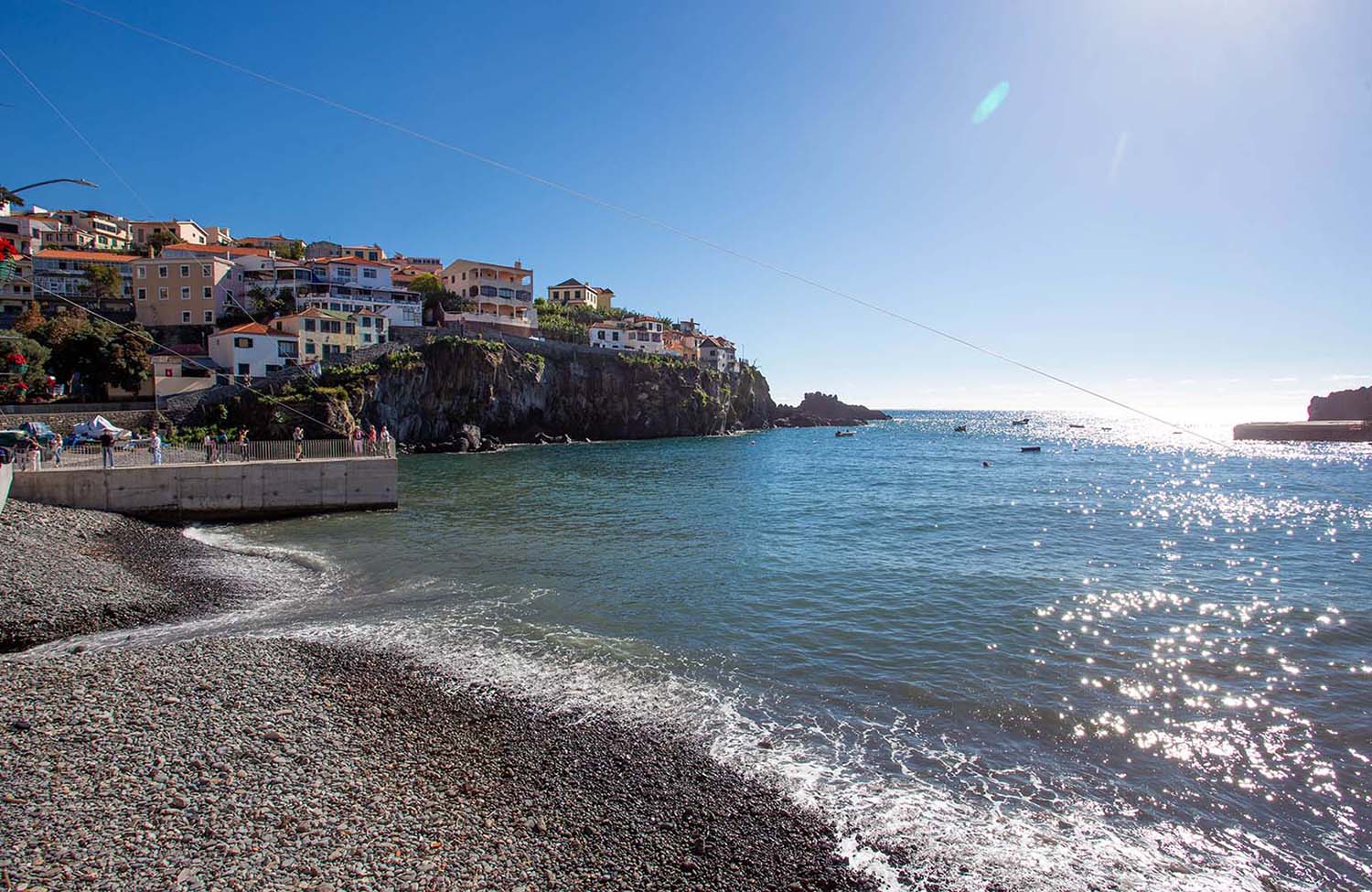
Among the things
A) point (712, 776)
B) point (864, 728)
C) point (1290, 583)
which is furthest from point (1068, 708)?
point (1290, 583)

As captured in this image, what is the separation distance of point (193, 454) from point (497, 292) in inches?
2440

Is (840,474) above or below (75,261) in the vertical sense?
below

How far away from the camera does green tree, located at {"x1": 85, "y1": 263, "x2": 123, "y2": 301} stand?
64688mm

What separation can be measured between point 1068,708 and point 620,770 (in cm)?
755

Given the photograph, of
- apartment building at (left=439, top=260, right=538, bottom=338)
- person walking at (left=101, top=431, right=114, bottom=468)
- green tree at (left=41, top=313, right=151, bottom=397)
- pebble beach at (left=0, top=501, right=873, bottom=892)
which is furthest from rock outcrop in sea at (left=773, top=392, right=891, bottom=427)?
pebble beach at (left=0, top=501, right=873, bottom=892)

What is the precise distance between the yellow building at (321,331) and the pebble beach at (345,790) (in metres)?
55.0

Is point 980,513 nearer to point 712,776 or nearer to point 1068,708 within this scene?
point 1068,708

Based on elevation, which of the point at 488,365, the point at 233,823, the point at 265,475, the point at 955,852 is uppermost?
the point at 488,365

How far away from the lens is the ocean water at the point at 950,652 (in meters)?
7.58

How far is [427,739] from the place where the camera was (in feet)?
28.8

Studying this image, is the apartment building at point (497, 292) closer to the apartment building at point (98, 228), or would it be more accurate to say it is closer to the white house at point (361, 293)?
the white house at point (361, 293)

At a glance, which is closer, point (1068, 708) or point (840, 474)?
point (1068, 708)

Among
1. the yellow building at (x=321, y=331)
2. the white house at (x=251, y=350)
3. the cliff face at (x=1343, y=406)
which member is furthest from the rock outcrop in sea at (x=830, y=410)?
the white house at (x=251, y=350)

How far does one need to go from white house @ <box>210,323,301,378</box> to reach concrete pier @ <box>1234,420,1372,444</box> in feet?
484
